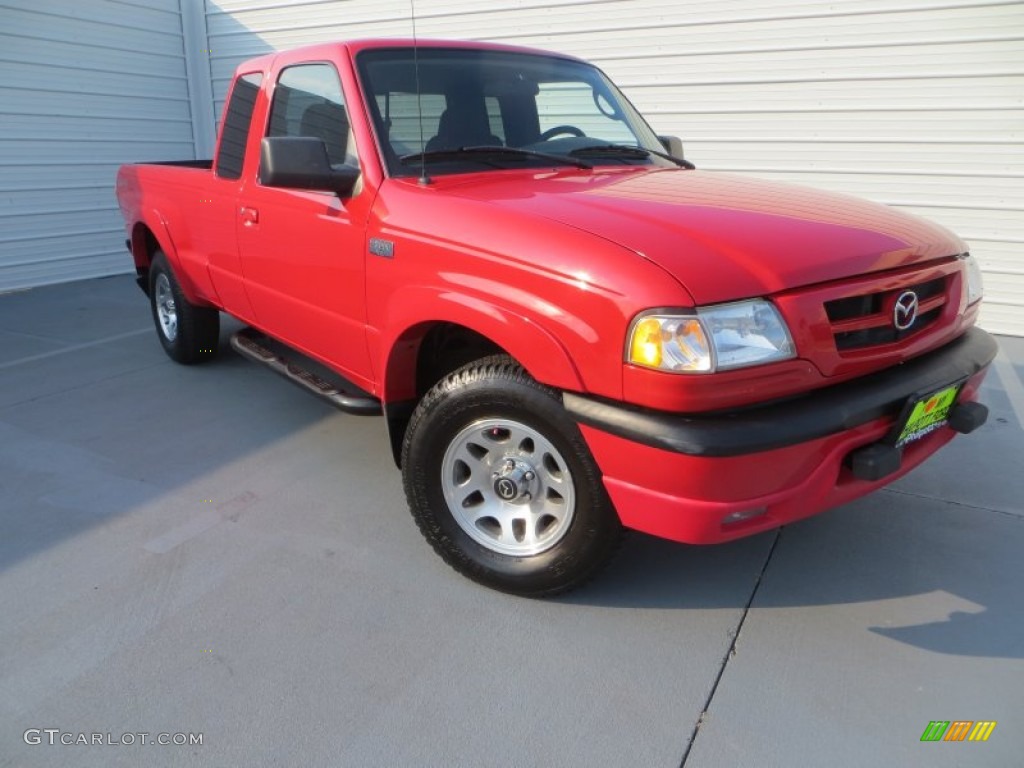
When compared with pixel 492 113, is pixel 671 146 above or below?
below

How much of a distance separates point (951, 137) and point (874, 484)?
4.78 metres

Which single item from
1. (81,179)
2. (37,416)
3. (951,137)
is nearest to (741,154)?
(951,137)

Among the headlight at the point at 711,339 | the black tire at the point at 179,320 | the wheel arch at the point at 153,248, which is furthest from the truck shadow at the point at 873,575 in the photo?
the black tire at the point at 179,320

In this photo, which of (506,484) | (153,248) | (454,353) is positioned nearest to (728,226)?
(506,484)

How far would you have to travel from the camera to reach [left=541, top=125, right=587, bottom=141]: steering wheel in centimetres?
344

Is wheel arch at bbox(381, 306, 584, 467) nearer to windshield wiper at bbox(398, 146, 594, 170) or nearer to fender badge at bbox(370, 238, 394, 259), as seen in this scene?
fender badge at bbox(370, 238, 394, 259)

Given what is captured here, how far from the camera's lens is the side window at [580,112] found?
3.57 meters

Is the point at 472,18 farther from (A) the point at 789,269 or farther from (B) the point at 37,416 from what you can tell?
(A) the point at 789,269

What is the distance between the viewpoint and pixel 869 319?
226 cm

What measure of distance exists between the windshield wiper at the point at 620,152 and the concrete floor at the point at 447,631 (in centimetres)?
168

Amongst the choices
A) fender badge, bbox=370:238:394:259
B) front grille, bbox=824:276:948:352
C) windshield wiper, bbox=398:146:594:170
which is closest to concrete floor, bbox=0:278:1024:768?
front grille, bbox=824:276:948:352

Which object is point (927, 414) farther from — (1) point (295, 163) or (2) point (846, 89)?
(2) point (846, 89)

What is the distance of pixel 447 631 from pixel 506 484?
51cm

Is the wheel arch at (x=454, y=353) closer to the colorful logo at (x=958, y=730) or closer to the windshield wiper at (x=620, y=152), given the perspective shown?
the windshield wiper at (x=620, y=152)
